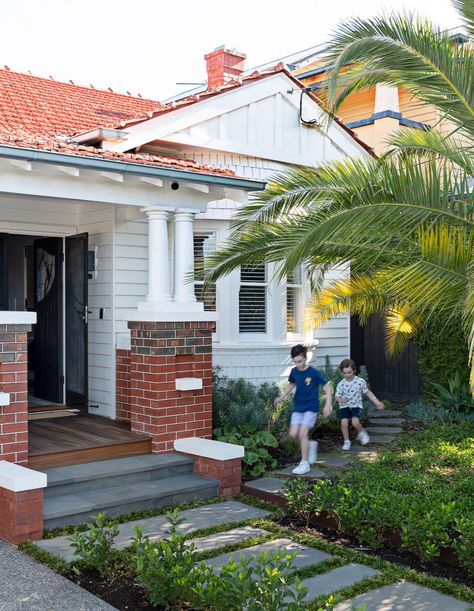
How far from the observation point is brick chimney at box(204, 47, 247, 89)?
12.2 metres

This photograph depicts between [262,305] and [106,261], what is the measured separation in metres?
2.57

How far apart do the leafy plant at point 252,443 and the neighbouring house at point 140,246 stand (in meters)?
0.49

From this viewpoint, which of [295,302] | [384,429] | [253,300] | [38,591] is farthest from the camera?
[295,302]

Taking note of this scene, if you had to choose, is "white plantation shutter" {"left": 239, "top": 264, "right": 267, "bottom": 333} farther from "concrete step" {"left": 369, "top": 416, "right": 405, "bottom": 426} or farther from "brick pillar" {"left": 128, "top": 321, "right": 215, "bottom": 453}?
"brick pillar" {"left": 128, "top": 321, "right": 215, "bottom": 453}

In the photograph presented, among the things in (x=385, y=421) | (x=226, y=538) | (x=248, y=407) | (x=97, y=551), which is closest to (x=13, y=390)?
(x=97, y=551)

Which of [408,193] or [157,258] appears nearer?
[408,193]

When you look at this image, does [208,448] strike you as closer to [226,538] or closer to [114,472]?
[114,472]

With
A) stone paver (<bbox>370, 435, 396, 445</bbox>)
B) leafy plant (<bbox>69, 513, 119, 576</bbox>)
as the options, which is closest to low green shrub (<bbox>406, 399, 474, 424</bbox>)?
stone paver (<bbox>370, 435, 396, 445</bbox>)

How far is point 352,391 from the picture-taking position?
357 inches

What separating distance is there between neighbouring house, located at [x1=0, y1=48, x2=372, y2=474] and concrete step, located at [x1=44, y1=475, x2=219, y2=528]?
61 centimetres

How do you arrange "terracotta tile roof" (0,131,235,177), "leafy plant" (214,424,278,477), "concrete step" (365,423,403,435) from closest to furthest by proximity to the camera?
1. "terracotta tile roof" (0,131,235,177)
2. "leafy plant" (214,424,278,477)
3. "concrete step" (365,423,403,435)

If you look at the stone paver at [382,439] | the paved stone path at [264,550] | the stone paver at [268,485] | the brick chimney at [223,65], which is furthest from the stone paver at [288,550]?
the brick chimney at [223,65]

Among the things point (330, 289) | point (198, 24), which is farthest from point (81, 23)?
point (330, 289)

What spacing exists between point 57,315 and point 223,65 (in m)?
5.47
